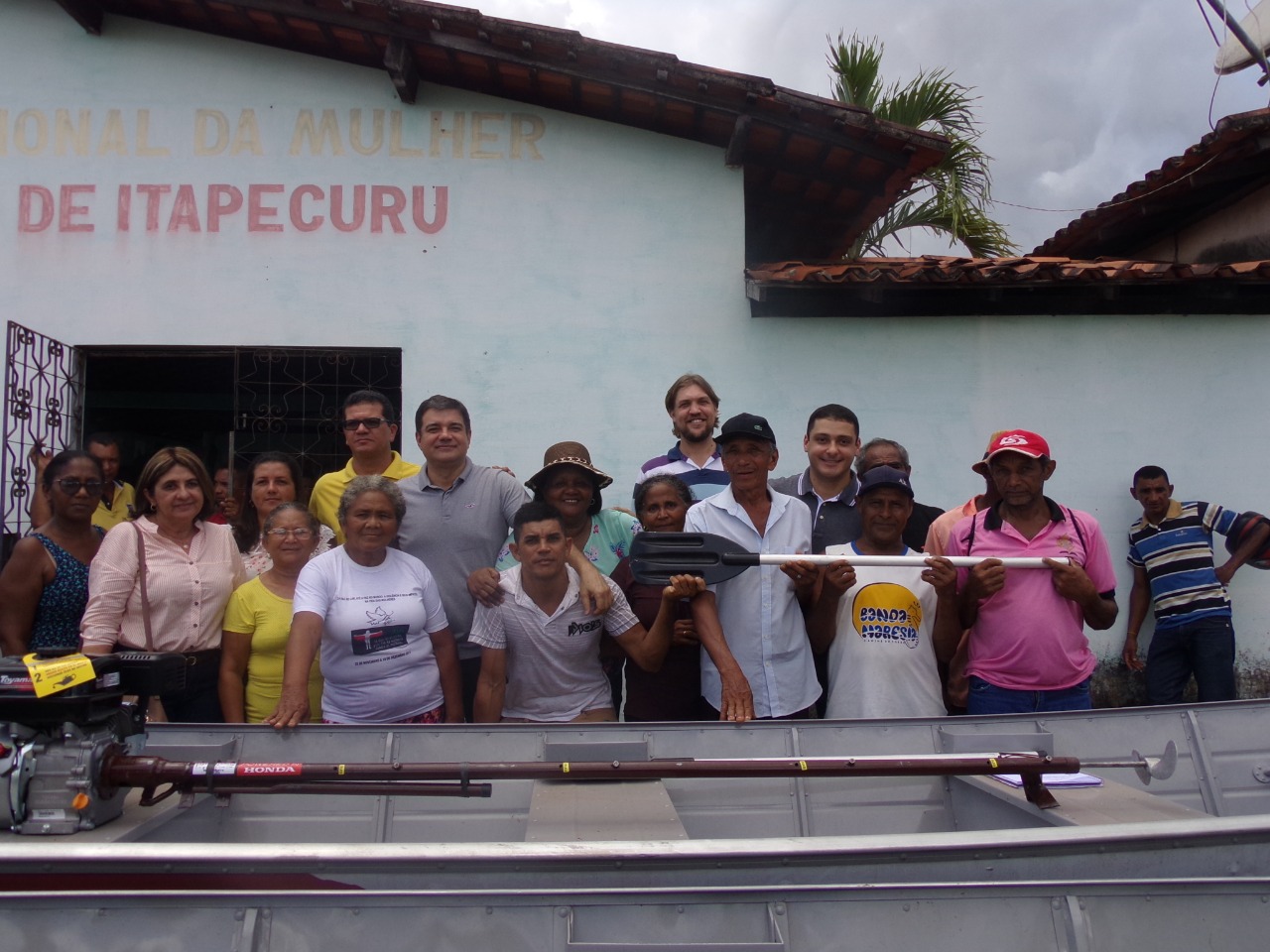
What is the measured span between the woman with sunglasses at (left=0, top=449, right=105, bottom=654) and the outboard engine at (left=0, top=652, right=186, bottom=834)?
1533mm

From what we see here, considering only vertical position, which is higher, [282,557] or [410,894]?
[282,557]

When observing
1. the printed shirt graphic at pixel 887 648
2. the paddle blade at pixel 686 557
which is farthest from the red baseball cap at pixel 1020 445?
the paddle blade at pixel 686 557

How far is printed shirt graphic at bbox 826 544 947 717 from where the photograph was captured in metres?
3.18

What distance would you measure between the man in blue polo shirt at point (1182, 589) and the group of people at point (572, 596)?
2.30 m

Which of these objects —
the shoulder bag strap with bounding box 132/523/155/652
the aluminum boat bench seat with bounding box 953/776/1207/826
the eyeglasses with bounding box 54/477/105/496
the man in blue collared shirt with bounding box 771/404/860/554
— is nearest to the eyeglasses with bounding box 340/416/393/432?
the shoulder bag strap with bounding box 132/523/155/652

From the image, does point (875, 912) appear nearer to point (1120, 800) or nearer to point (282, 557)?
point (1120, 800)

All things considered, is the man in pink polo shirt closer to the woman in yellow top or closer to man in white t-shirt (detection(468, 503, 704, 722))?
man in white t-shirt (detection(468, 503, 704, 722))

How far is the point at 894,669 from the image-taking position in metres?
3.18

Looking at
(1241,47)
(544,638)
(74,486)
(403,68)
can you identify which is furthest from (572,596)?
(1241,47)

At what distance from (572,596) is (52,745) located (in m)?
1.58

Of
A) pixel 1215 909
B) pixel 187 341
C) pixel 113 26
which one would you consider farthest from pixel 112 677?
pixel 113 26

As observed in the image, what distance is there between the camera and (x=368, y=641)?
123 inches

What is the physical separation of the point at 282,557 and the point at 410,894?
6.37 ft

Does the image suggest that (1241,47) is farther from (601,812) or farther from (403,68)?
(601,812)
